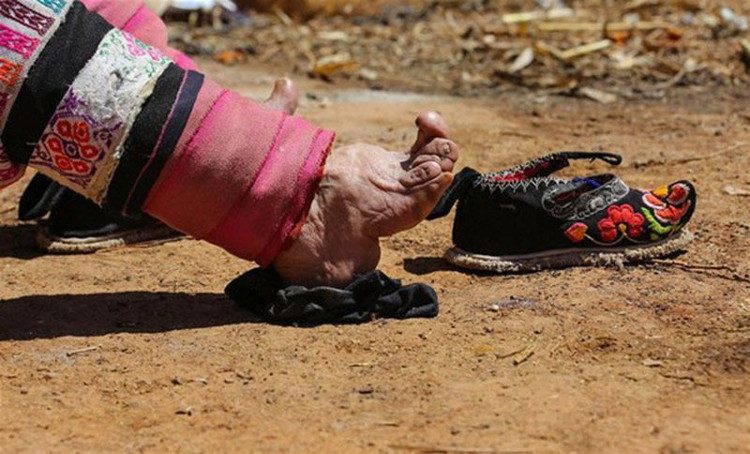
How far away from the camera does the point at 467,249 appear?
3.19 metres

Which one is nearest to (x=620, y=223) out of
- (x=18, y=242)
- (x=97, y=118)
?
(x=97, y=118)

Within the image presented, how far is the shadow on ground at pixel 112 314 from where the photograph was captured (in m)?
2.87

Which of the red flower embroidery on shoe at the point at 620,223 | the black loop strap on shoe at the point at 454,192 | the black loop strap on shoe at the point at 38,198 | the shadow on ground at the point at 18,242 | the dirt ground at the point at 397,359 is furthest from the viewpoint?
the black loop strap on shoe at the point at 38,198

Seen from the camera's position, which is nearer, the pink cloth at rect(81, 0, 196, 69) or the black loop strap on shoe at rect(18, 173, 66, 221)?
the pink cloth at rect(81, 0, 196, 69)

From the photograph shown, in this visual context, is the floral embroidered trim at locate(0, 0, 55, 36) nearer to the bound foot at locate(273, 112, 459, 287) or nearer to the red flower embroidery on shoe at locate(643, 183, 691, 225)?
the bound foot at locate(273, 112, 459, 287)

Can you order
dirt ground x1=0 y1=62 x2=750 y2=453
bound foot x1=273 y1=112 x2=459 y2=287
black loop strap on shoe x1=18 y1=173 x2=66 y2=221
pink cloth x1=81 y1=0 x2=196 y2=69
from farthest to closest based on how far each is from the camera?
black loop strap on shoe x1=18 y1=173 x2=66 y2=221 < pink cloth x1=81 y1=0 x2=196 y2=69 < bound foot x1=273 y1=112 x2=459 y2=287 < dirt ground x1=0 y1=62 x2=750 y2=453

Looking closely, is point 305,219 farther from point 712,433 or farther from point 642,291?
point 712,433

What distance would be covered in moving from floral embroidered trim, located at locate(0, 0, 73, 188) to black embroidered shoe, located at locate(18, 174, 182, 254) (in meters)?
0.88

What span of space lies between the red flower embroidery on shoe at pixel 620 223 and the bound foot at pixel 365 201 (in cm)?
44

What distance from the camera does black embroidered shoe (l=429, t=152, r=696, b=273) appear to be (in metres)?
3.08

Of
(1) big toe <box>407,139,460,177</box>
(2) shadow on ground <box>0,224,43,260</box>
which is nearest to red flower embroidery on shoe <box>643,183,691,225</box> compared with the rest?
(1) big toe <box>407,139,460,177</box>

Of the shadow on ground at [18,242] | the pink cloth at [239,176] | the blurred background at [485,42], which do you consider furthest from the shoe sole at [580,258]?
the blurred background at [485,42]

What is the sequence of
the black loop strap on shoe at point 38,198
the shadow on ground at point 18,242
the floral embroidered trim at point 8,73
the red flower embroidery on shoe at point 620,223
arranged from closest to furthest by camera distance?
the floral embroidered trim at point 8,73
the red flower embroidery on shoe at point 620,223
the shadow on ground at point 18,242
the black loop strap on shoe at point 38,198

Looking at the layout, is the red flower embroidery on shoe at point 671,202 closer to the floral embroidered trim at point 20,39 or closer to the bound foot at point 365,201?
the bound foot at point 365,201
